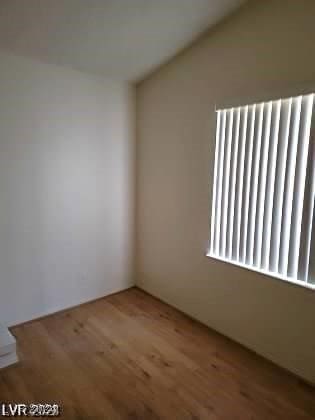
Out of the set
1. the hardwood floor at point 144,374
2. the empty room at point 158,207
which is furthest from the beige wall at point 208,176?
the hardwood floor at point 144,374

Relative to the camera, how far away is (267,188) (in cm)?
215

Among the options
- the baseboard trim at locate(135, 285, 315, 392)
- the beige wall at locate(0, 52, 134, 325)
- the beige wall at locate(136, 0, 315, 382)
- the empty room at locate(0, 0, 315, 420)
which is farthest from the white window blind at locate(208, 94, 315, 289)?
the beige wall at locate(0, 52, 134, 325)

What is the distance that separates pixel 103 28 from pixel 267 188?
5.75 ft

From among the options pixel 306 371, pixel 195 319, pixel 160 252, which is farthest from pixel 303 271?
pixel 160 252

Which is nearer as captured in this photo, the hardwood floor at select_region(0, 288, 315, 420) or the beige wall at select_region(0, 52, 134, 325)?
the hardwood floor at select_region(0, 288, 315, 420)

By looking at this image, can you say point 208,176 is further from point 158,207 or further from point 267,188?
point 158,207

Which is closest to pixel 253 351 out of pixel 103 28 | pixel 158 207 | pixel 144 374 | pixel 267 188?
pixel 144 374

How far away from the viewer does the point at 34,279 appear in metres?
2.71

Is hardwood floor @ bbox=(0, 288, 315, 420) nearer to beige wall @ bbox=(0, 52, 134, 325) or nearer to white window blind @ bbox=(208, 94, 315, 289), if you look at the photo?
beige wall @ bbox=(0, 52, 134, 325)

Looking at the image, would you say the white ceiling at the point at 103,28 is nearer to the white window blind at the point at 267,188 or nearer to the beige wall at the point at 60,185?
the beige wall at the point at 60,185

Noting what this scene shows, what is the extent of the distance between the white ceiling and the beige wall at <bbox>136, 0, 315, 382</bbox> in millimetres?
234

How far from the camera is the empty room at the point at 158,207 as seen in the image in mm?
1932

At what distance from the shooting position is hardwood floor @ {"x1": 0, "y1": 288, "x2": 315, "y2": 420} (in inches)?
70.4

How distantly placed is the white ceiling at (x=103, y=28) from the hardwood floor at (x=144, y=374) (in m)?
2.43
